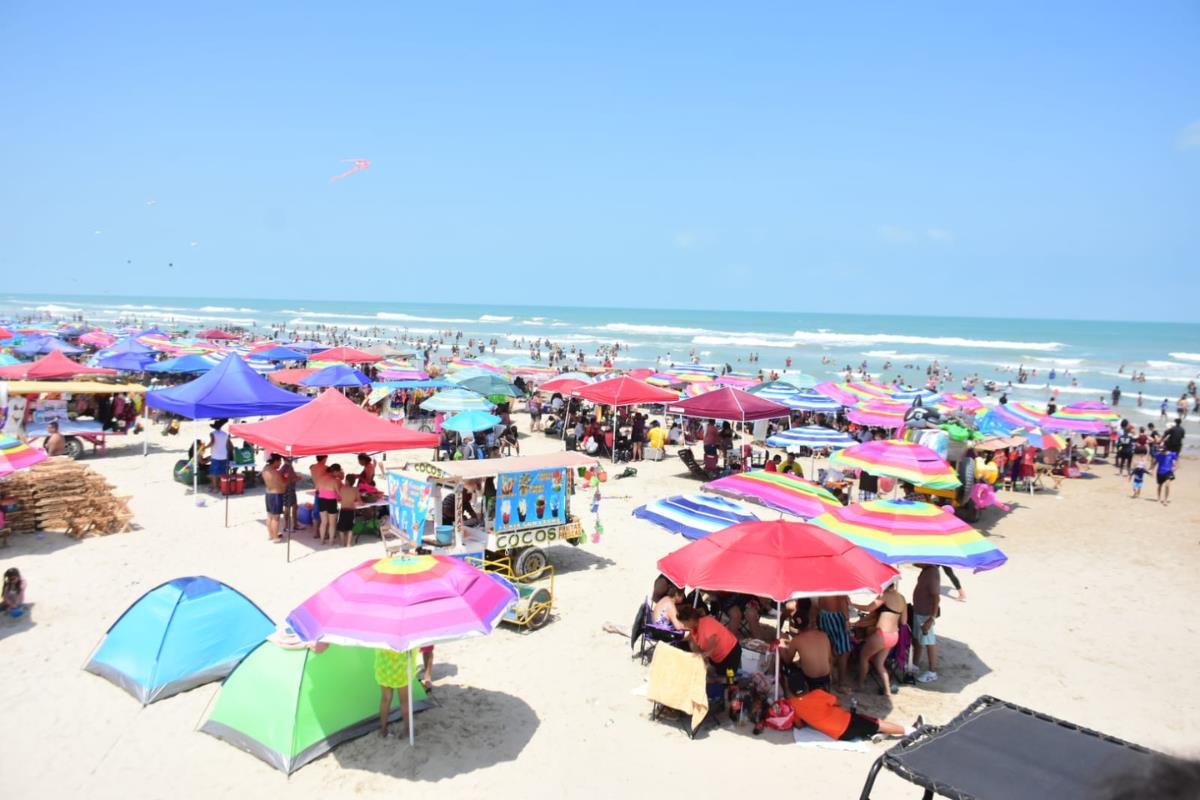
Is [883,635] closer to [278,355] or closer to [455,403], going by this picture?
[455,403]

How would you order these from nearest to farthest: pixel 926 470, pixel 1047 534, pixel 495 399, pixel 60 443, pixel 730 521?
1. pixel 730 521
2. pixel 926 470
3. pixel 1047 534
4. pixel 60 443
5. pixel 495 399

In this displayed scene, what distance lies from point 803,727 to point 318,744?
3.91m

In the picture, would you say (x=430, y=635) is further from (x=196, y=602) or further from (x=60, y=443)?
(x=60, y=443)

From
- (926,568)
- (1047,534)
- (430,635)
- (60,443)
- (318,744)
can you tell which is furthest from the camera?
(60,443)

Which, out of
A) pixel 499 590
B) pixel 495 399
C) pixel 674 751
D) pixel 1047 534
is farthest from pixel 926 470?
pixel 495 399

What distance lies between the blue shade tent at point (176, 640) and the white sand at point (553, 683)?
0.15m

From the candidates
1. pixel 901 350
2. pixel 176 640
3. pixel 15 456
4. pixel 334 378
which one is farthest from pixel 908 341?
pixel 176 640

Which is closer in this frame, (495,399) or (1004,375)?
(495,399)

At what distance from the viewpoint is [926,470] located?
10617mm

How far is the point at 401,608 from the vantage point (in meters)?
5.18

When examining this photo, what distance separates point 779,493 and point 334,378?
15370 millimetres

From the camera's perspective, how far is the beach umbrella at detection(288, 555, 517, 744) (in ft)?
16.5

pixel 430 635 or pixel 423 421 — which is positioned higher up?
pixel 430 635

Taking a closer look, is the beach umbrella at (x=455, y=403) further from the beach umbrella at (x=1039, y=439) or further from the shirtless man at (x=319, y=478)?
the beach umbrella at (x=1039, y=439)
